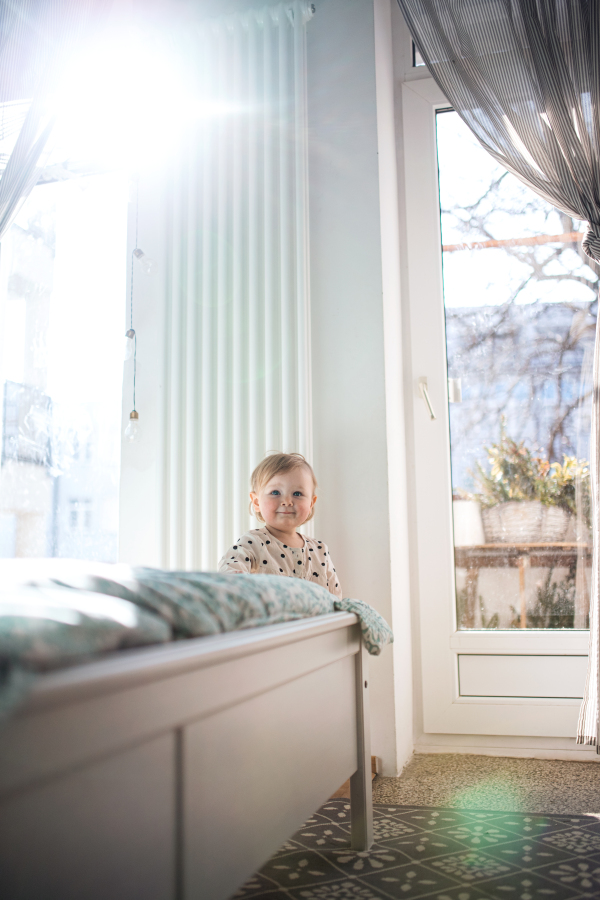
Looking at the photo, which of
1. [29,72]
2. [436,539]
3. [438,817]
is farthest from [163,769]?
[29,72]

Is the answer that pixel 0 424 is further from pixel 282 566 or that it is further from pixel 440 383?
pixel 440 383

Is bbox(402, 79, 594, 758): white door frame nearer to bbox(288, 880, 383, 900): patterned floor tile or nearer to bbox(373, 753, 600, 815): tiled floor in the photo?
bbox(373, 753, 600, 815): tiled floor

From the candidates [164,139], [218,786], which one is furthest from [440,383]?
[218,786]

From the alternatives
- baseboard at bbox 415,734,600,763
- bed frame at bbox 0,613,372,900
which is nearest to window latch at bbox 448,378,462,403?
baseboard at bbox 415,734,600,763

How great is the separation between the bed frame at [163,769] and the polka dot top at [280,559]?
25.6 inches

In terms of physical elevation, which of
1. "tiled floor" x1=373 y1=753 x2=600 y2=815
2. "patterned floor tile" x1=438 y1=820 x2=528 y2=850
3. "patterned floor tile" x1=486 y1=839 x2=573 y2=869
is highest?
"patterned floor tile" x1=486 y1=839 x2=573 y2=869

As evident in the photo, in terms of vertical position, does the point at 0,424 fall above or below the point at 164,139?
below

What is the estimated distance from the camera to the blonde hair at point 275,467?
1.76 m

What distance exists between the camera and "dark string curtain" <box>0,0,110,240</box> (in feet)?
6.67

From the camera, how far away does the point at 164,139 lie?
2188 millimetres

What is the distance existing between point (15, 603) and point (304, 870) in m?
0.90

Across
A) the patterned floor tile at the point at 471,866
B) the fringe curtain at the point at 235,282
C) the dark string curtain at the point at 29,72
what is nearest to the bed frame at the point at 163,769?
the patterned floor tile at the point at 471,866

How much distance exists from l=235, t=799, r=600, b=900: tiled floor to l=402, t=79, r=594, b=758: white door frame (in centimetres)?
51

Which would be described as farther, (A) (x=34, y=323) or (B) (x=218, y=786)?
(A) (x=34, y=323)
